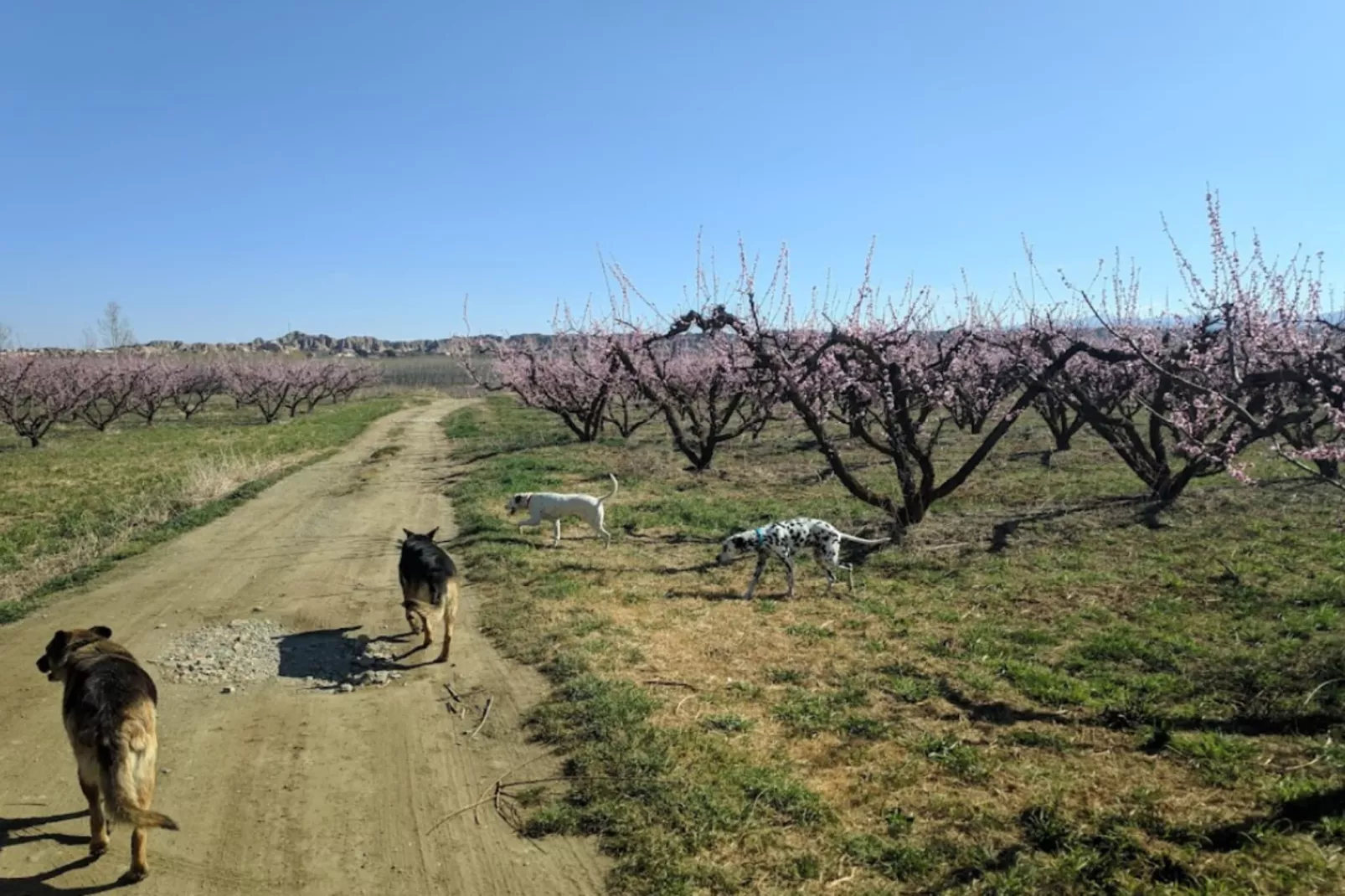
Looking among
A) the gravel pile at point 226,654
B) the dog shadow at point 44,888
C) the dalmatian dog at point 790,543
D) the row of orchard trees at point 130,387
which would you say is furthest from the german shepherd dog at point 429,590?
the row of orchard trees at point 130,387

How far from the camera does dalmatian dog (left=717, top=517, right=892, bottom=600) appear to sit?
923 cm

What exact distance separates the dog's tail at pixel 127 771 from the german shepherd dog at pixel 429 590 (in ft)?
11.0

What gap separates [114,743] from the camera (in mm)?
3896

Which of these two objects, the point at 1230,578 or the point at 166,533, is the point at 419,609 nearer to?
the point at 166,533

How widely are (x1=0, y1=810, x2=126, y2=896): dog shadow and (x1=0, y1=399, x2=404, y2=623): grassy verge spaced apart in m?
5.47

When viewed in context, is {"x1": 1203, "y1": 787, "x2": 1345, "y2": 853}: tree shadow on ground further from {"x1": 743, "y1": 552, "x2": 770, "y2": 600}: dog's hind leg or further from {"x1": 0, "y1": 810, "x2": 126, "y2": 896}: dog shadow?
{"x1": 0, "y1": 810, "x2": 126, "y2": 896}: dog shadow

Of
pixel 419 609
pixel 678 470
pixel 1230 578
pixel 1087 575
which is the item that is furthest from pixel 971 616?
pixel 678 470

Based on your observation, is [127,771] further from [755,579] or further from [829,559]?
[829,559]

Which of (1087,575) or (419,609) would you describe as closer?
(419,609)

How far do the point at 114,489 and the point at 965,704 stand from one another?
20.0 metres

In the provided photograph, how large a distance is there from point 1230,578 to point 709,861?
310 inches

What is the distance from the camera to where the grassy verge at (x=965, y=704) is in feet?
13.4

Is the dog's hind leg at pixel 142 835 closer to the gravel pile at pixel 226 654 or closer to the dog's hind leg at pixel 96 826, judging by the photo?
the dog's hind leg at pixel 96 826

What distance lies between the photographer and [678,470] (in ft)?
65.3
